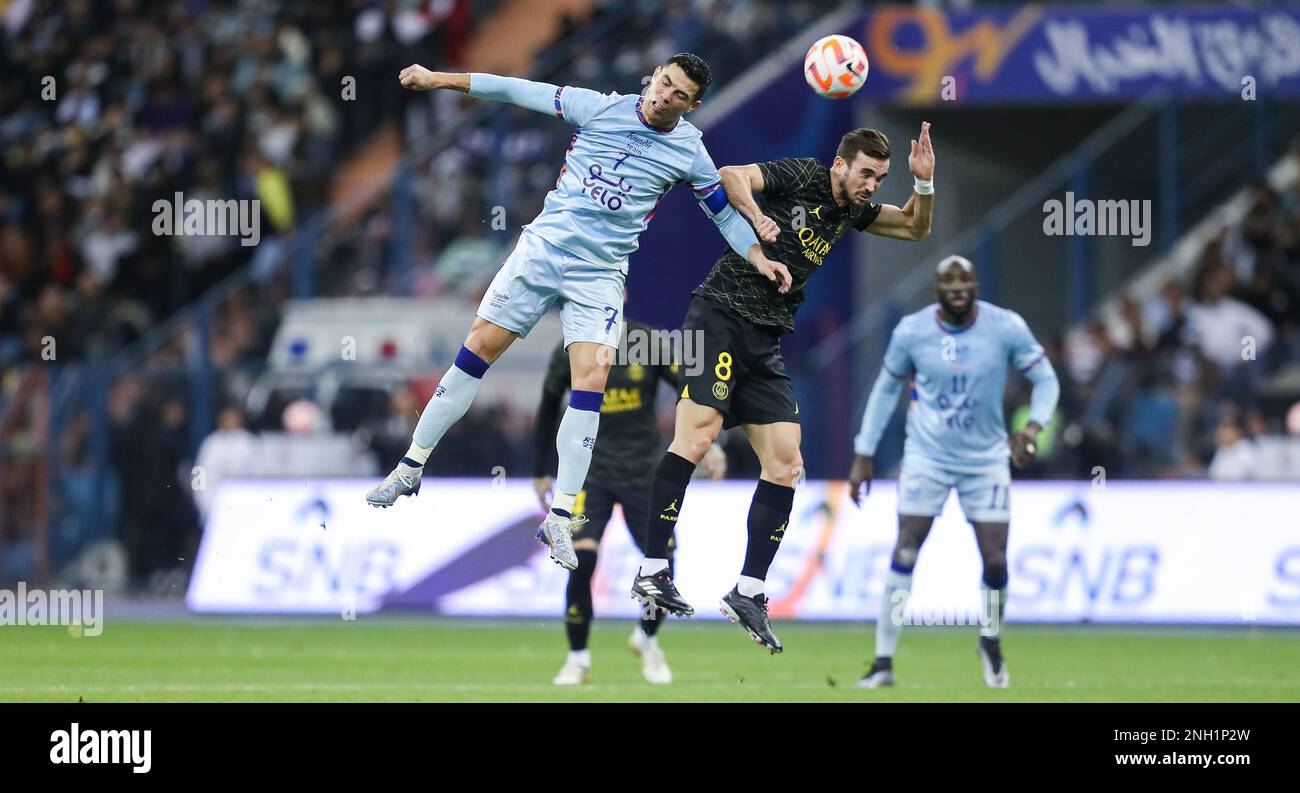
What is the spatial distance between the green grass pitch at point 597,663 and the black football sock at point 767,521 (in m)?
0.99

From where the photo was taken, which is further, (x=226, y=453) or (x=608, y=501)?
(x=226, y=453)

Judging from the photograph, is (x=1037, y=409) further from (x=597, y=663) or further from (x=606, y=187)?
(x=597, y=663)

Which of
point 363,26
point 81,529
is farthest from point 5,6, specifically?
point 81,529

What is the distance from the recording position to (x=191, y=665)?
15062mm

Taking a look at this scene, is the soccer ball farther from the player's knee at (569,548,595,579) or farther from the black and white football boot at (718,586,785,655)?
the player's knee at (569,548,595,579)

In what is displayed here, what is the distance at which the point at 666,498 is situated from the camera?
11.5 metres

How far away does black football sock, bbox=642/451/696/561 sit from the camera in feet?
37.5

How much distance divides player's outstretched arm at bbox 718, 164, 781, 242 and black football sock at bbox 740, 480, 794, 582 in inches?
56.1

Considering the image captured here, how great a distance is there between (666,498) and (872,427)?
2.65 meters

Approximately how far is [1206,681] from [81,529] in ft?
43.5

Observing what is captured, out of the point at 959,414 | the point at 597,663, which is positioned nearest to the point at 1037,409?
the point at 959,414

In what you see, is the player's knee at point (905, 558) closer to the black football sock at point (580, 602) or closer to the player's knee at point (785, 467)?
the black football sock at point (580, 602)

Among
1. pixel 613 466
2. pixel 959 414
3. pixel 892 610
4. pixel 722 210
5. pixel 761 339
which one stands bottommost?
pixel 892 610
